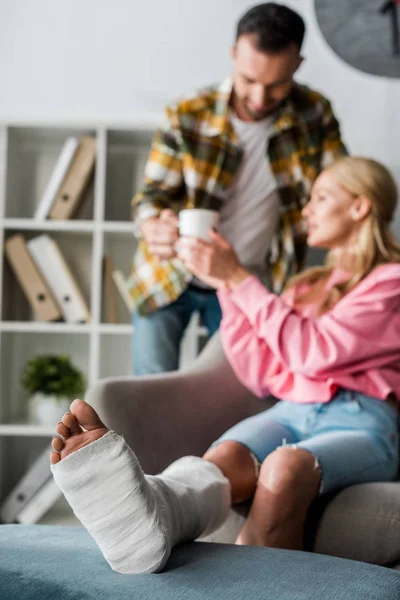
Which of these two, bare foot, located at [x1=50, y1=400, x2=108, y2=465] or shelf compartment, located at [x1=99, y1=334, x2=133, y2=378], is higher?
bare foot, located at [x1=50, y1=400, x2=108, y2=465]

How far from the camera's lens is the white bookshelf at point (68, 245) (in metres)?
2.53

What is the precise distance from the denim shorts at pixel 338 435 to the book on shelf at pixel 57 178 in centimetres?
130

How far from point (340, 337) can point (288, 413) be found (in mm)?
179

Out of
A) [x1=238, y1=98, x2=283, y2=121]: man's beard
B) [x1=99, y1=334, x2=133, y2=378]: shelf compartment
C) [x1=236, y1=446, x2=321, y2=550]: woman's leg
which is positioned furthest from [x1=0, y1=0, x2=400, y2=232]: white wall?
[x1=236, y1=446, x2=321, y2=550]: woman's leg

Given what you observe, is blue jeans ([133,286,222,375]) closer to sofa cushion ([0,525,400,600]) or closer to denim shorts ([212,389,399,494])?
denim shorts ([212,389,399,494])

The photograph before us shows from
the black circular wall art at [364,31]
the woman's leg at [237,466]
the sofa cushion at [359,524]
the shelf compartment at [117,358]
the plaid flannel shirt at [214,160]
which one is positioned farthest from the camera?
the shelf compartment at [117,358]

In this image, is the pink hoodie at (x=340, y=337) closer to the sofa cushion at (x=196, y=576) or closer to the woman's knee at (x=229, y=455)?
the woman's knee at (x=229, y=455)

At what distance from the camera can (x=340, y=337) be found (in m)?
1.45

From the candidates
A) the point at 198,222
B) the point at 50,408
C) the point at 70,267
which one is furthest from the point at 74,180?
the point at 198,222

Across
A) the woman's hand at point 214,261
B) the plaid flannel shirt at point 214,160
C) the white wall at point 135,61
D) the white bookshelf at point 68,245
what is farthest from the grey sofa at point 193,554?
the white wall at point 135,61

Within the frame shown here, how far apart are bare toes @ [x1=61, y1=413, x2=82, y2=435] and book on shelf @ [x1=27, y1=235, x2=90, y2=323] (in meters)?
1.65

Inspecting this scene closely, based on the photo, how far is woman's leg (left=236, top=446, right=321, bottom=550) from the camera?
1.15 meters

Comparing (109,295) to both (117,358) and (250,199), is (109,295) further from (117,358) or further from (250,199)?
(250,199)

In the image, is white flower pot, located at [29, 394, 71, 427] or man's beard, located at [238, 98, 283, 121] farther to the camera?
white flower pot, located at [29, 394, 71, 427]
